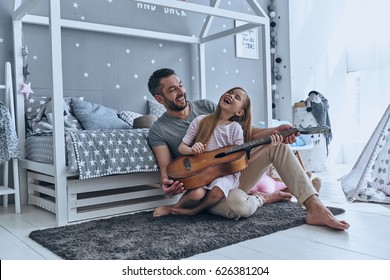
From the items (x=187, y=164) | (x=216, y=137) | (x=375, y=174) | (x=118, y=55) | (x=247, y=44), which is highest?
(x=247, y=44)

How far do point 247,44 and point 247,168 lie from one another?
6.72 feet

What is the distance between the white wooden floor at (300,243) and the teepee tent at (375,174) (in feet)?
0.78

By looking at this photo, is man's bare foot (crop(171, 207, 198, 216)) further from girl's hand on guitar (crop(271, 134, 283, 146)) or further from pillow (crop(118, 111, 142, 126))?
pillow (crop(118, 111, 142, 126))

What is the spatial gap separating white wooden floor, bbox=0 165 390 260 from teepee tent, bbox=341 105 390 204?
0.78 feet

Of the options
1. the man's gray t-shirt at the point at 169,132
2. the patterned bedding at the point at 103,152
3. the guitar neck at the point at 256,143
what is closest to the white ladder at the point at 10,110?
the patterned bedding at the point at 103,152

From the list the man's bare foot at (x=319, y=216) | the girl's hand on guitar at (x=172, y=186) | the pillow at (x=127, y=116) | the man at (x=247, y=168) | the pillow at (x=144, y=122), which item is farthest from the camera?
the pillow at (x=127, y=116)

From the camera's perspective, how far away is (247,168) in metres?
1.79

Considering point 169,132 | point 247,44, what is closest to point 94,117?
point 169,132

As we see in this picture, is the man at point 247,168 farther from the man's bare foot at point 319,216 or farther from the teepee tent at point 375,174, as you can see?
the teepee tent at point 375,174

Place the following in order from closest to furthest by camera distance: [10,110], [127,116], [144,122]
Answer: [10,110]
[144,122]
[127,116]

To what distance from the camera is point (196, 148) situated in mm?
1659

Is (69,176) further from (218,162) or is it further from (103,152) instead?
(218,162)

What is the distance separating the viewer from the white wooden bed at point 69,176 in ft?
5.63
